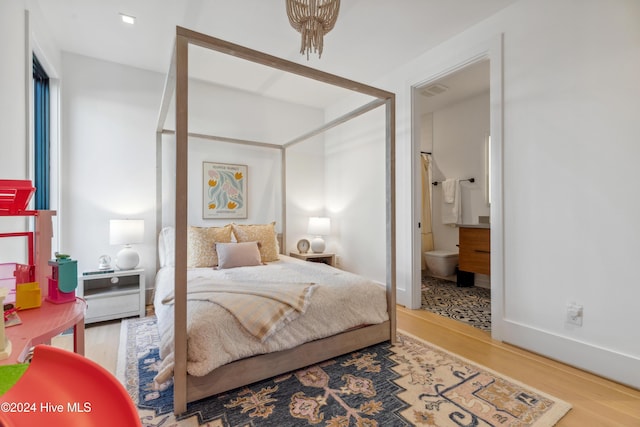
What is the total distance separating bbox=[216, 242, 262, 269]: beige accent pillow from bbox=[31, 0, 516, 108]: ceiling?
197 centimetres

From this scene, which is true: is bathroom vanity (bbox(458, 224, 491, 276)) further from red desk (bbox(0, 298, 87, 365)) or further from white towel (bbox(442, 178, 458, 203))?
red desk (bbox(0, 298, 87, 365))

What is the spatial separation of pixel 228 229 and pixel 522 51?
10.3 feet

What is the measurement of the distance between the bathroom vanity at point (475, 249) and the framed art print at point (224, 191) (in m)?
2.86

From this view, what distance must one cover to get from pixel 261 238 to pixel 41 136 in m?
2.24

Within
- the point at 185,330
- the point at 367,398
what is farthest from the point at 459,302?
the point at 185,330

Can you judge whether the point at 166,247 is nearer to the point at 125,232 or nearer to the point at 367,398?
the point at 125,232

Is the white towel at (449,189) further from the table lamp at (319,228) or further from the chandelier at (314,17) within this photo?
the chandelier at (314,17)

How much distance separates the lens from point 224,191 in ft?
12.8

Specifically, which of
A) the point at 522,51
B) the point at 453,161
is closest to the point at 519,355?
the point at 522,51

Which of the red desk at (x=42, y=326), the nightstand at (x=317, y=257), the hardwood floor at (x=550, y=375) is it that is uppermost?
the red desk at (x=42, y=326)

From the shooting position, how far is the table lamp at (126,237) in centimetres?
296

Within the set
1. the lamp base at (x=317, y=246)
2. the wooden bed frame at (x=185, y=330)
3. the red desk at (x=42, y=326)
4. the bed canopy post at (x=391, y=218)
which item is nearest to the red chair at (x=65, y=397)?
the red desk at (x=42, y=326)

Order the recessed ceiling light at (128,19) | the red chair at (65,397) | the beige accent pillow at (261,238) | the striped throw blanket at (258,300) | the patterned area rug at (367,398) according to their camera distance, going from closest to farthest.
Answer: the red chair at (65,397) → the patterned area rug at (367,398) → the striped throw blanket at (258,300) → the recessed ceiling light at (128,19) → the beige accent pillow at (261,238)

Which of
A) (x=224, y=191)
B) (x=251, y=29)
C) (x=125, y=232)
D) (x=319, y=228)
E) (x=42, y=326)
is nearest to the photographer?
(x=42, y=326)
